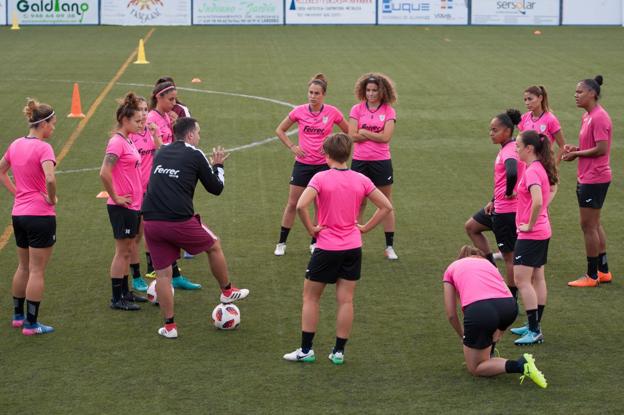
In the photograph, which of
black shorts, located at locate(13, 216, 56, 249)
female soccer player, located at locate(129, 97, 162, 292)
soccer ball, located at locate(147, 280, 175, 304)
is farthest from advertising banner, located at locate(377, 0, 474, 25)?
black shorts, located at locate(13, 216, 56, 249)

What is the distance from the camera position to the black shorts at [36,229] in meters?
9.58

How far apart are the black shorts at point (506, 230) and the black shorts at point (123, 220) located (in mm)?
3660

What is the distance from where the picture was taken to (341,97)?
25125 millimetres

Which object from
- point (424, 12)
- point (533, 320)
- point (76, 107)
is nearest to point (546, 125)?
point (533, 320)

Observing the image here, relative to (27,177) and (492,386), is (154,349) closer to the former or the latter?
(27,177)

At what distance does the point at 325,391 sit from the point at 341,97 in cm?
1726

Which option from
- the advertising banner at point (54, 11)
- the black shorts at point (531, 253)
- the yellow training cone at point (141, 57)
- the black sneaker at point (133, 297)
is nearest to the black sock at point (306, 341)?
the black shorts at point (531, 253)

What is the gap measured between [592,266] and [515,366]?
3.32 metres

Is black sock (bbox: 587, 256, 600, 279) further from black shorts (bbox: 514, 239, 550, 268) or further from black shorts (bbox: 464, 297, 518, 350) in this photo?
black shorts (bbox: 464, 297, 518, 350)

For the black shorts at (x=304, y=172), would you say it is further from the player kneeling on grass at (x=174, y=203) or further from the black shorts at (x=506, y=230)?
the player kneeling on grass at (x=174, y=203)

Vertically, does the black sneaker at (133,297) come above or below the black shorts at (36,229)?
below

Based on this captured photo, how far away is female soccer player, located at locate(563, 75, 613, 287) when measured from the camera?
1130 centimetres

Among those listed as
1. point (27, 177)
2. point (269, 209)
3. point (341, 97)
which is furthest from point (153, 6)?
point (27, 177)

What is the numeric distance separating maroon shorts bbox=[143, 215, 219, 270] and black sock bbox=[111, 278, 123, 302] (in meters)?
1.05
